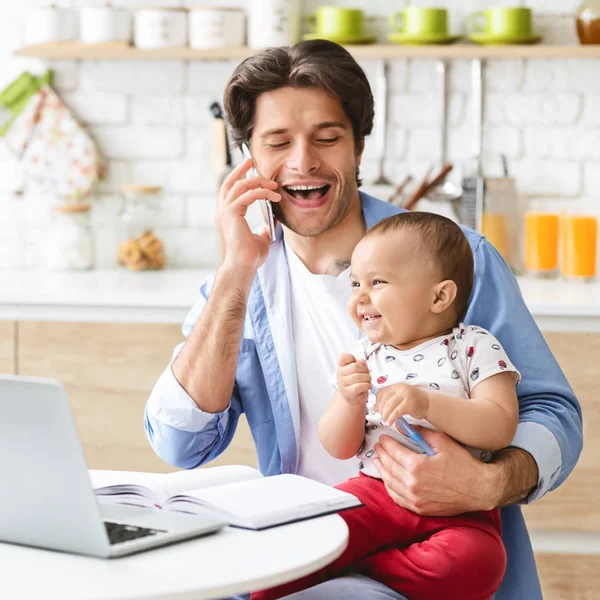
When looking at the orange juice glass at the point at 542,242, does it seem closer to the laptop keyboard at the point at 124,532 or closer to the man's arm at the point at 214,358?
the man's arm at the point at 214,358

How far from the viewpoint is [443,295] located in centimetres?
154

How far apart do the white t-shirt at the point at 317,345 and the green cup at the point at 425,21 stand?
1.47 meters

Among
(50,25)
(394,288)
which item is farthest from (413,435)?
(50,25)

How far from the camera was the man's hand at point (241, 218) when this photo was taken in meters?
1.78

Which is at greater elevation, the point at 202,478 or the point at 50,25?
the point at 50,25

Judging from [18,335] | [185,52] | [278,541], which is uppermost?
[185,52]

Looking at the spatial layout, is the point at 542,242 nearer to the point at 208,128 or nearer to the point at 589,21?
the point at 589,21

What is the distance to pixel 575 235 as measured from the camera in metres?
3.13

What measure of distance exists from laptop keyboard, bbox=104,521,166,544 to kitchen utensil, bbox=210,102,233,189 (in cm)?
213

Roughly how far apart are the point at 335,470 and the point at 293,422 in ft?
0.37

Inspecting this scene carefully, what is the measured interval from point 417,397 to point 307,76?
2.29 feet

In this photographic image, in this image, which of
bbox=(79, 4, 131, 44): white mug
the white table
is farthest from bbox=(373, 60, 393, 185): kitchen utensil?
the white table

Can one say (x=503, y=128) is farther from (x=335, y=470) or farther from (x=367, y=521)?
(x=367, y=521)

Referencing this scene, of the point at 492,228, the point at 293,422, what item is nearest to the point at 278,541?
the point at 293,422
